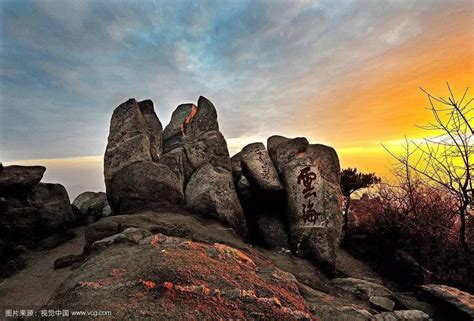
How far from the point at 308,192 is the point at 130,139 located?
7.78m

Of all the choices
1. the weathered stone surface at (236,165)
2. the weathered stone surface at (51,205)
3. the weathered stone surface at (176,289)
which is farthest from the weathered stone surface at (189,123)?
the weathered stone surface at (176,289)

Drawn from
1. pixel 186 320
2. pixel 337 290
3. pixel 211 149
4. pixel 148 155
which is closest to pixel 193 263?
pixel 186 320

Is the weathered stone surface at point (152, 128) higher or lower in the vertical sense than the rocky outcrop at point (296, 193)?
higher

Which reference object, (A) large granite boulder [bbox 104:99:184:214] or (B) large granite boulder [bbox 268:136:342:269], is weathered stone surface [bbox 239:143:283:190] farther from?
(A) large granite boulder [bbox 104:99:184:214]

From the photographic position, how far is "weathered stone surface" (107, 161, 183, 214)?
10.2 m

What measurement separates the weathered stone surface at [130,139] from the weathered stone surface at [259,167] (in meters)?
4.13

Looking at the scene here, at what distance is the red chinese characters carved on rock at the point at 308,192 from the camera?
10.6m

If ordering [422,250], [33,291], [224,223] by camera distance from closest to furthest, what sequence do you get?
[33,291] → [224,223] → [422,250]

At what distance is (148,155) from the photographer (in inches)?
452

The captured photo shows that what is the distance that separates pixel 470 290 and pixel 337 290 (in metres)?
5.17

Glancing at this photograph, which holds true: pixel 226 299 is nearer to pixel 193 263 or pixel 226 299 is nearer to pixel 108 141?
pixel 193 263

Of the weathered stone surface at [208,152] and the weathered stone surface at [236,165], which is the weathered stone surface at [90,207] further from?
the weathered stone surface at [236,165]

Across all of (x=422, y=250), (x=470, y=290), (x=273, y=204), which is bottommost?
(x=470, y=290)

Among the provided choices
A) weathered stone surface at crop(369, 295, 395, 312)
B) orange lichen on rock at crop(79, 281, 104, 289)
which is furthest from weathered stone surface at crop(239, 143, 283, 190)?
orange lichen on rock at crop(79, 281, 104, 289)
